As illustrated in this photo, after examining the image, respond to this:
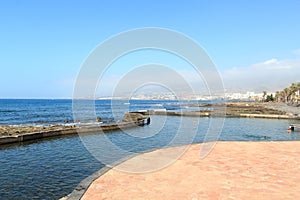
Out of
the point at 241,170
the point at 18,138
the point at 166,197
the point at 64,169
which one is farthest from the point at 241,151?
the point at 18,138

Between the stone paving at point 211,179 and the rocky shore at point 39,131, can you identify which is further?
the rocky shore at point 39,131

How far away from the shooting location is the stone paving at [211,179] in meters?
6.26

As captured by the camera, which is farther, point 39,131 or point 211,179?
point 39,131

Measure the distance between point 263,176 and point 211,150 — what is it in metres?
4.07

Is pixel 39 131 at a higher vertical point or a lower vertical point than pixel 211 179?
lower

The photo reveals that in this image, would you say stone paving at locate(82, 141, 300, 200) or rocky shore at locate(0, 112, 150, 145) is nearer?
stone paving at locate(82, 141, 300, 200)

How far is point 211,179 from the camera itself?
24.2 ft

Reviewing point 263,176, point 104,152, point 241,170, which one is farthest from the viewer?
point 104,152

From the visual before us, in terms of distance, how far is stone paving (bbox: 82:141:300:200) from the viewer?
6.26 m

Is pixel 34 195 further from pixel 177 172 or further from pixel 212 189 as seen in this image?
pixel 212 189

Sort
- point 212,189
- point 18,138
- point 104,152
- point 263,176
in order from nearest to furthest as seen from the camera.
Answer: point 212,189 < point 263,176 < point 104,152 < point 18,138

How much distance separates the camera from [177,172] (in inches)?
321

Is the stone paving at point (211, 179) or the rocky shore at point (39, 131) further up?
the stone paving at point (211, 179)

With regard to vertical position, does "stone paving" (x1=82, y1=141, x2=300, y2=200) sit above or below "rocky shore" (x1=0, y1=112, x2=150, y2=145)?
above
